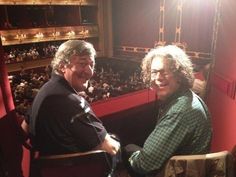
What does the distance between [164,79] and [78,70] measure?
48 centimetres

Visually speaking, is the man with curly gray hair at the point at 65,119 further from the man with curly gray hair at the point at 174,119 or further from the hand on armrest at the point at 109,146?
the man with curly gray hair at the point at 174,119

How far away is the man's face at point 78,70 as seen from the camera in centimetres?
146

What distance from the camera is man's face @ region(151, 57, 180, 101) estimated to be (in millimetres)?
1357

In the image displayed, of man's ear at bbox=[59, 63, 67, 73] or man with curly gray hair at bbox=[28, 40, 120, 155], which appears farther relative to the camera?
man's ear at bbox=[59, 63, 67, 73]

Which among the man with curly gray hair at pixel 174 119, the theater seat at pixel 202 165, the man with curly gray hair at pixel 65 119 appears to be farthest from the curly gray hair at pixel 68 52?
the theater seat at pixel 202 165

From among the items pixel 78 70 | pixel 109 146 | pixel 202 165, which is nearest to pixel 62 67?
pixel 78 70

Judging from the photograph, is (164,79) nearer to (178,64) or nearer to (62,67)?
(178,64)

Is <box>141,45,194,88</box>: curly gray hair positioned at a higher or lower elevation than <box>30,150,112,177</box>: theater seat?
higher

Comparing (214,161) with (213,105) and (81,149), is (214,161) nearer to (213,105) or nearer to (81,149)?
(81,149)

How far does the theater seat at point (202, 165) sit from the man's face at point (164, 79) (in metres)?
0.35

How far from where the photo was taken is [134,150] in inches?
60.9

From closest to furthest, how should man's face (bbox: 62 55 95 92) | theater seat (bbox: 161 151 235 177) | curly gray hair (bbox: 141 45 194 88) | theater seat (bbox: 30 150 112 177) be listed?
theater seat (bbox: 161 151 235 177) < theater seat (bbox: 30 150 112 177) < curly gray hair (bbox: 141 45 194 88) < man's face (bbox: 62 55 95 92)

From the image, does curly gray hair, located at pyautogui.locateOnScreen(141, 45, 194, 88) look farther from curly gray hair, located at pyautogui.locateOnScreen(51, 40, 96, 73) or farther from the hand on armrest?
the hand on armrest

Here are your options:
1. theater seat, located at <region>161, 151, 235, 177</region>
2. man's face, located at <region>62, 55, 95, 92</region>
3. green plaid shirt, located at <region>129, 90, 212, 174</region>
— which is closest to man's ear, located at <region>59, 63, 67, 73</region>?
man's face, located at <region>62, 55, 95, 92</region>
